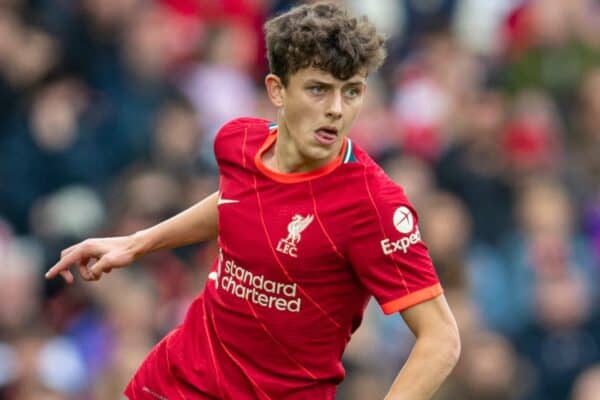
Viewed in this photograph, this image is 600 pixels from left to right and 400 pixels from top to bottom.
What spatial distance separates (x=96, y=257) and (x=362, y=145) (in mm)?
5955

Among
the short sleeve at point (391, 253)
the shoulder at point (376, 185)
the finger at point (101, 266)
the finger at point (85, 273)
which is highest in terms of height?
the shoulder at point (376, 185)

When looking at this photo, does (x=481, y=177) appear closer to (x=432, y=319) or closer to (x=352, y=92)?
(x=352, y=92)

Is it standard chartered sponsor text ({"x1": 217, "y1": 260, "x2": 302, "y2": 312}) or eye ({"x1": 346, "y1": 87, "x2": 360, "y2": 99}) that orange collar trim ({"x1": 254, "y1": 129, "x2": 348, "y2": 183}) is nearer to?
eye ({"x1": 346, "y1": 87, "x2": 360, "y2": 99})

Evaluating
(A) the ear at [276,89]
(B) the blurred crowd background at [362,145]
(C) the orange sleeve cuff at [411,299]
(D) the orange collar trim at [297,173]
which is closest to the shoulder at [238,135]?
(D) the orange collar trim at [297,173]

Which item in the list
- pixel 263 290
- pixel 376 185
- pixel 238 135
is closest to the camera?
pixel 376 185

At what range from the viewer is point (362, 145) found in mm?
12406

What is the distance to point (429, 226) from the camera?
11.4 metres

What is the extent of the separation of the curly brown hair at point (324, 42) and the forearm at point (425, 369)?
96cm

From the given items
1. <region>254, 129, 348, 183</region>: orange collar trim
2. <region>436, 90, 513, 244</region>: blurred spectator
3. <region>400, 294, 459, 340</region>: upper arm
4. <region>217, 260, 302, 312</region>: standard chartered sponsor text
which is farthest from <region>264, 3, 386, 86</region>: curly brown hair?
<region>436, 90, 513, 244</region>: blurred spectator

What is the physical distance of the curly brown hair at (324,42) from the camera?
19.2 feet

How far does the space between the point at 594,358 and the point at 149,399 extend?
5451mm

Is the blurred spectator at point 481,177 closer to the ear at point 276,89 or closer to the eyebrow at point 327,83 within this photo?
the ear at point 276,89

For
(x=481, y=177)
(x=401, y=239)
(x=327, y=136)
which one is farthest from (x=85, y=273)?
(x=481, y=177)

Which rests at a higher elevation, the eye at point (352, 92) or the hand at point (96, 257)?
the eye at point (352, 92)
